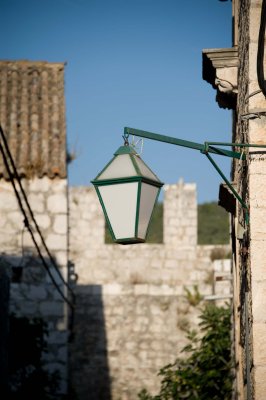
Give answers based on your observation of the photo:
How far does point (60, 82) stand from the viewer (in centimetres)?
1326

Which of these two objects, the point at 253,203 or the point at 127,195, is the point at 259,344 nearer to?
the point at 253,203

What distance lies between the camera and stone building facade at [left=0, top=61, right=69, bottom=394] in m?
12.0

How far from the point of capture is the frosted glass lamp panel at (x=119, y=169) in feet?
16.1

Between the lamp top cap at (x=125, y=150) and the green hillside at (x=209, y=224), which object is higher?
the green hillside at (x=209, y=224)

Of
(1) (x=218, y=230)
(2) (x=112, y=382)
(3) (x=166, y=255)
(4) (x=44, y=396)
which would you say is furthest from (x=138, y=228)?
(1) (x=218, y=230)

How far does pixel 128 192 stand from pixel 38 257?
740cm

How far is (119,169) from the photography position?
16.2 ft

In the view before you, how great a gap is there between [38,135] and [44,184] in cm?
94

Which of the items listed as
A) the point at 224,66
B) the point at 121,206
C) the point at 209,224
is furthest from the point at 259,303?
the point at 209,224

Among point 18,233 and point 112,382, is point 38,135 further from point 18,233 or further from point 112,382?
point 112,382

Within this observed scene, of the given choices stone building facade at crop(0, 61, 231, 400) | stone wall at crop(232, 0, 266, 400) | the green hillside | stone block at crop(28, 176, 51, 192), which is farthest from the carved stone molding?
the green hillside

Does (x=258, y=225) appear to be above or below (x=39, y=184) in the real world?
below

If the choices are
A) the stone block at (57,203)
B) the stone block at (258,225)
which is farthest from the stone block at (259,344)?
the stone block at (57,203)

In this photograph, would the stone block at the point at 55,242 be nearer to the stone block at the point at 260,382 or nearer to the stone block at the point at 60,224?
Result: the stone block at the point at 60,224
